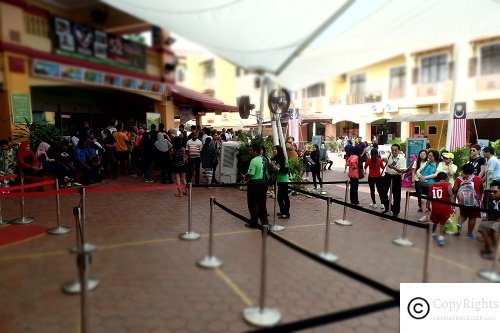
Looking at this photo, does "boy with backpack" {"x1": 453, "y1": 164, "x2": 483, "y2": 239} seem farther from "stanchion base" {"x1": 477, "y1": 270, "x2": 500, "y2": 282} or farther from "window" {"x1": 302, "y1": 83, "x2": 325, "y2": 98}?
"window" {"x1": 302, "y1": 83, "x2": 325, "y2": 98}

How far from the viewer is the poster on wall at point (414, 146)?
803 cm

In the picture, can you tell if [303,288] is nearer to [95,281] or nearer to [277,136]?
[95,281]

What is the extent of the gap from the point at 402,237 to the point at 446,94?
343 centimetres

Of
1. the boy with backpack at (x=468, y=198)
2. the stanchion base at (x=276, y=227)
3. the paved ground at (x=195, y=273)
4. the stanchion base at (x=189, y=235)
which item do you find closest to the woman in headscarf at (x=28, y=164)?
the paved ground at (x=195, y=273)

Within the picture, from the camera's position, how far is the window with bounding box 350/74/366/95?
1192mm

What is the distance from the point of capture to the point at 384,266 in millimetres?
3363

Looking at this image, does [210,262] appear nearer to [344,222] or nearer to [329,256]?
[329,256]

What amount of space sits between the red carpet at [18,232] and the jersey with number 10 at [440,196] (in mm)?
4740

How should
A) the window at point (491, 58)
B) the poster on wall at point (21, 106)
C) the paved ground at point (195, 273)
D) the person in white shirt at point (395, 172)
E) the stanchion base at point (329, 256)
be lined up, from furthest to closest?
the person in white shirt at point (395, 172) < the stanchion base at point (329, 256) < the paved ground at point (195, 273) < the window at point (491, 58) < the poster on wall at point (21, 106)

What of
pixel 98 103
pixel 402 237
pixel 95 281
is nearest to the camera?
pixel 98 103

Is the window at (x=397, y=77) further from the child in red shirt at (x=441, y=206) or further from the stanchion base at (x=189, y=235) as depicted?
the child in red shirt at (x=441, y=206)

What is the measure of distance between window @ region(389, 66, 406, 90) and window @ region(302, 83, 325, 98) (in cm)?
23

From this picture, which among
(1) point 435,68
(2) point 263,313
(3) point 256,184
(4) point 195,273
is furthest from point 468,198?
(1) point 435,68

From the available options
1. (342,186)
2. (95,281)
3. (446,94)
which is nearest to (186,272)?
(95,281)
